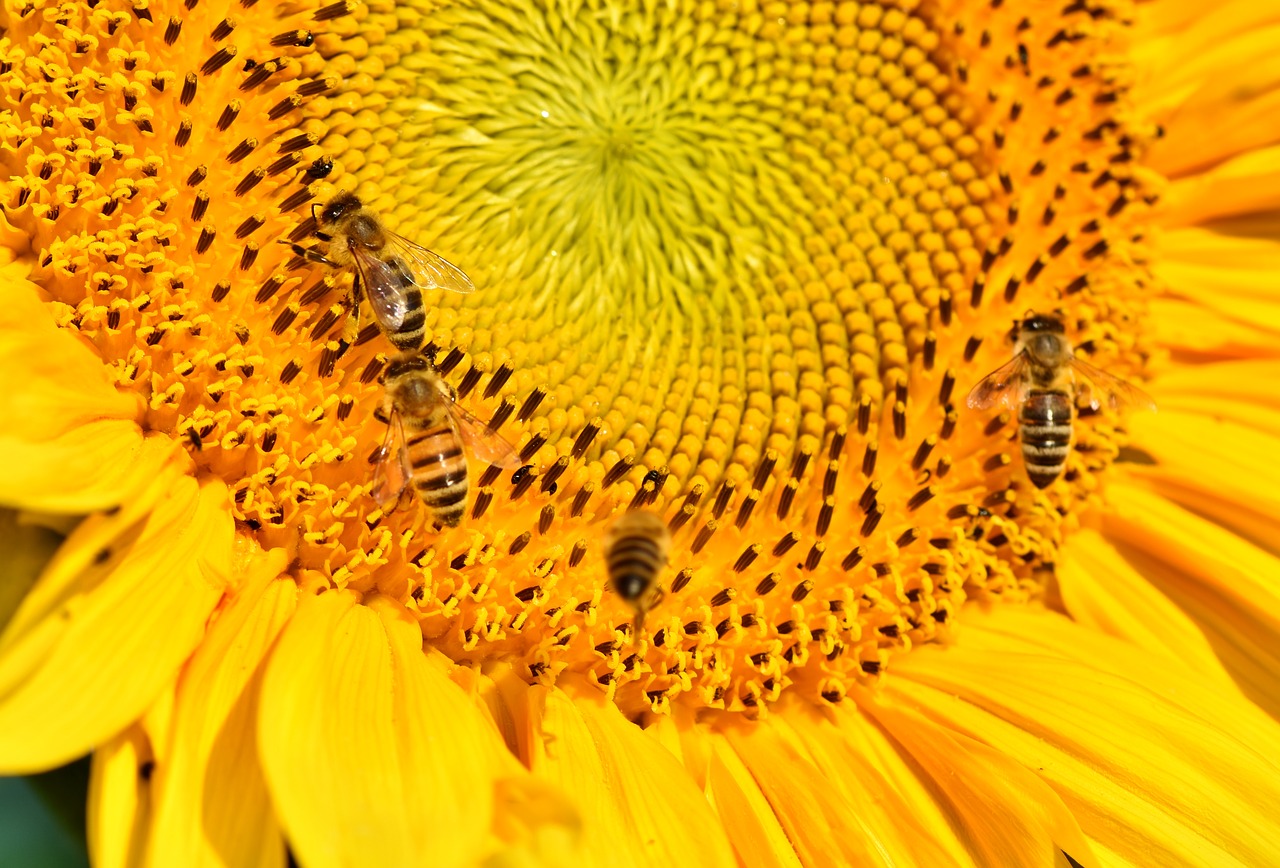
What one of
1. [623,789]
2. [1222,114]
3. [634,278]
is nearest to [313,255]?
[634,278]

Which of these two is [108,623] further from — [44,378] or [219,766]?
[44,378]

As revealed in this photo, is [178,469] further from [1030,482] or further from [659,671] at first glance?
[1030,482]

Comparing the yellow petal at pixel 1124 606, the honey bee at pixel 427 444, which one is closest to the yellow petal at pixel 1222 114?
the yellow petal at pixel 1124 606

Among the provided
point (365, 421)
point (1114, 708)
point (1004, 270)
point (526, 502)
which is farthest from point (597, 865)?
point (1004, 270)

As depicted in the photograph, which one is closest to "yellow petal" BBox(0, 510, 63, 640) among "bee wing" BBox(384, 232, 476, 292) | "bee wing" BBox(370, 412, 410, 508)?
"bee wing" BBox(370, 412, 410, 508)

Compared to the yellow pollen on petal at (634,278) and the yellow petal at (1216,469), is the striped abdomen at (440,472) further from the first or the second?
the yellow petal at (1216,469)

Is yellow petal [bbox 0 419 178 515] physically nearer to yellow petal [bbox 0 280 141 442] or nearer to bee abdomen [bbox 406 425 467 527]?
yellow petal [bbox 0 280 141 442]
